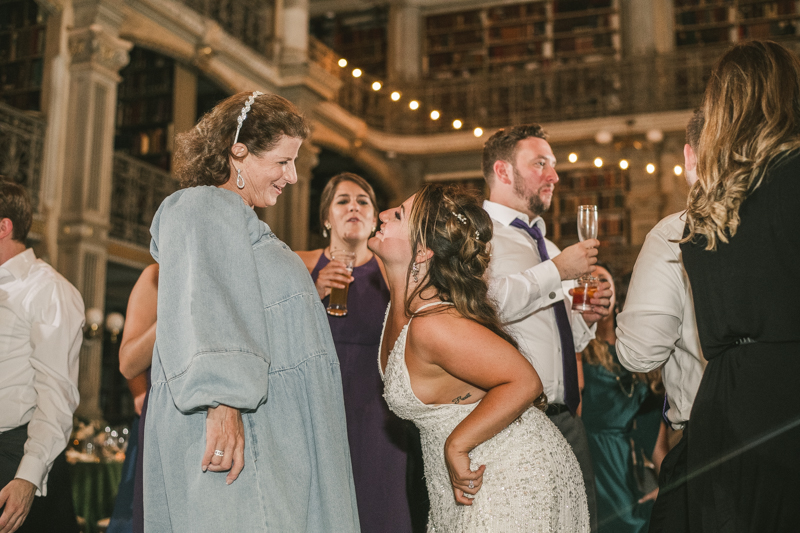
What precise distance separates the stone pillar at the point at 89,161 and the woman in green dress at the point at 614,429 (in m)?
5.05

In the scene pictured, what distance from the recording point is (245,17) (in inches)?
376

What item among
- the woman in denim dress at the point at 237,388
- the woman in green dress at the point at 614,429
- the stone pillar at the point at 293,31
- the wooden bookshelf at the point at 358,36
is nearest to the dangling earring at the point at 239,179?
the woman in denim dress at the point at 237,388

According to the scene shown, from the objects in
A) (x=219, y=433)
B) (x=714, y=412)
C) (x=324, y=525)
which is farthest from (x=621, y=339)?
(x=219, y=433)

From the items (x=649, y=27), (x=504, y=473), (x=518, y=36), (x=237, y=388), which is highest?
(x=518, y=36)

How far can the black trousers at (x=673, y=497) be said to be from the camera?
1.63 m

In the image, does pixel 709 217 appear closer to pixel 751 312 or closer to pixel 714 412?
pixel 751 312

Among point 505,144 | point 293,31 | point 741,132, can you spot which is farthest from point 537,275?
point 293,31

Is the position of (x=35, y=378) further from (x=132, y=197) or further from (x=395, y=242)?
(x=132, y=197)

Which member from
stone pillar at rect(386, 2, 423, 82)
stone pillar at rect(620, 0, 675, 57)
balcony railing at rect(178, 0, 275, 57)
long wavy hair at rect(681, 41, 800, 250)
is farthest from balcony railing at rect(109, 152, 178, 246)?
long wavy hair at rect(681, 41, 800, 250)

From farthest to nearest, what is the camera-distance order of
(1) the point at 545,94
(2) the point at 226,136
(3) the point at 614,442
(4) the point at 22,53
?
(1) the point at 545,94 < (4) the point at 22,53 < (3) the point at 614,442 < (2) the point at 226,136

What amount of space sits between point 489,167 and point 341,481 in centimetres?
172

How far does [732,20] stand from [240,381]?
11.3m

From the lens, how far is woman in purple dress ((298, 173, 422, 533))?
2562mm

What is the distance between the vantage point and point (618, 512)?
366cm
